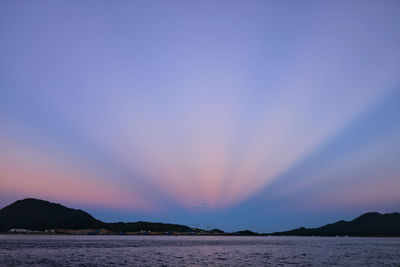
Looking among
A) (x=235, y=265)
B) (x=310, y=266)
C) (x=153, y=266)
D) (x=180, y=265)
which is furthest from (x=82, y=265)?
(x=310, y=266)

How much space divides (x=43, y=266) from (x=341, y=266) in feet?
191

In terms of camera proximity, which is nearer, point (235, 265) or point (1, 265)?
point (1, 265)

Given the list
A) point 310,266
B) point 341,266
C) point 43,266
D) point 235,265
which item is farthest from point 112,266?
point 341,266

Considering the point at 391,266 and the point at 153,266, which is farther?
the point at 391,266

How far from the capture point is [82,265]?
64.7m

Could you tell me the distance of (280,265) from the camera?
69562mm

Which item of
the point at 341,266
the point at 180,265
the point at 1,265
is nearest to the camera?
the point at 1,265

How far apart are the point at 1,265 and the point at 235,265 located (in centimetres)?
4335

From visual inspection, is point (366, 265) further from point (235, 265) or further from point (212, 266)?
point (212, 266)

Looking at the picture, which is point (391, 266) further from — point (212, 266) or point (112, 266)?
point (112, 266)

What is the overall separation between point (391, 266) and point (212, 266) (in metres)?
36.5

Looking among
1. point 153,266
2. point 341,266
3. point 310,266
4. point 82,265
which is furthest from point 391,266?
point 82,265

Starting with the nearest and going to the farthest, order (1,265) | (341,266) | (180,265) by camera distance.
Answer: (1,265) < (180,265) < (341,266)

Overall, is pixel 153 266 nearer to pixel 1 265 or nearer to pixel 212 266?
pixel 212 266
